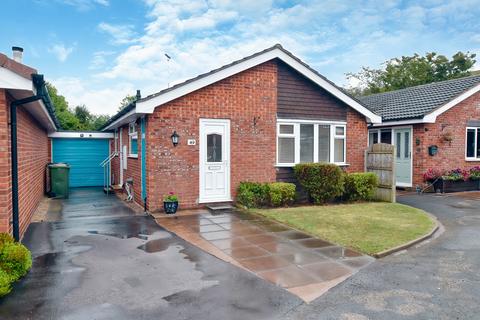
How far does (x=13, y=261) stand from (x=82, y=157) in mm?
12877

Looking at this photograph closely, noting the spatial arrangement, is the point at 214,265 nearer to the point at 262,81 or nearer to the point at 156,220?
the point at 156,220

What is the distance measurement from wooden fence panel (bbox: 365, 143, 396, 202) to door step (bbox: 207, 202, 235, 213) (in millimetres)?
4954

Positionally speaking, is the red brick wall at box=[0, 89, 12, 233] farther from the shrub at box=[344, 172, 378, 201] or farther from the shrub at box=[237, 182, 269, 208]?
the shrub at box=[344, 172, 378, 201]

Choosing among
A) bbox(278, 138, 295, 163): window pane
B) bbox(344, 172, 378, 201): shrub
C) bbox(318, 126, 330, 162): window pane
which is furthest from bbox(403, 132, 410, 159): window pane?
bbox(278, 138, 295, 163): window pane

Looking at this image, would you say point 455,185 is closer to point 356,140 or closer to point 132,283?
point 356,140

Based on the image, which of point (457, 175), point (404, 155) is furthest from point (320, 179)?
point (457, 175)

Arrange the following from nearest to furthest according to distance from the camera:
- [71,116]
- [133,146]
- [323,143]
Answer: [323,143] < [133,146] < [71,116]

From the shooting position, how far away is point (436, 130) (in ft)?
47.1

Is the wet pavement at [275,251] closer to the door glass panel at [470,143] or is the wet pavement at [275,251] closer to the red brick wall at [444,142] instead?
the red brick wall at [444,142]

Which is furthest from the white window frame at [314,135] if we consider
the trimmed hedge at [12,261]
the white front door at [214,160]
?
the trimmed hedge at [12,261]

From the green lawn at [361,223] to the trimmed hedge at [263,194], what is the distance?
1.29 feet

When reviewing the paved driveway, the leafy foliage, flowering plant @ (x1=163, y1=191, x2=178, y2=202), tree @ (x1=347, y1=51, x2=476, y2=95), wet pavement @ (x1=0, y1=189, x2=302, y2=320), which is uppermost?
tree @ (x1=347, y1=51, x2=476, y2=95)

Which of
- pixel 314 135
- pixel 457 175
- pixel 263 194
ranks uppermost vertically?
pixel 314 135

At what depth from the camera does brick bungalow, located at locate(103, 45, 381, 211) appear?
371 inches
